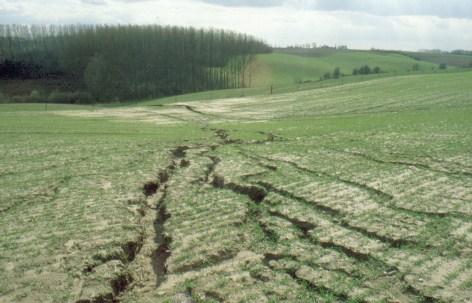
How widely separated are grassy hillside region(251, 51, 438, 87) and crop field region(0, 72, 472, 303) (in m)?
104

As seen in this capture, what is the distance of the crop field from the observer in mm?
10008

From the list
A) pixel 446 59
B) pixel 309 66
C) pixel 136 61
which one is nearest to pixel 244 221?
pixel 136 61

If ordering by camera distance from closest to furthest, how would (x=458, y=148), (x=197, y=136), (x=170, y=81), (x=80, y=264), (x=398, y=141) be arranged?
(x=80, y=264) → (x=458, y=148) → (x=398, y=141) → (x=197, y=136) → (x=170, y=81)

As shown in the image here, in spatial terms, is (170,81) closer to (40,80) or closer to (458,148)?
(40,80)

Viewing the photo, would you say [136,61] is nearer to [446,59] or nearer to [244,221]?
[446,59]

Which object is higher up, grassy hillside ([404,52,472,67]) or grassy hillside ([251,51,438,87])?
grassy hillside ([404,52,472,67])

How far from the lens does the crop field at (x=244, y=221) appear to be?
10.0m

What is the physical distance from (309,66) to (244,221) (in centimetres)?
13483

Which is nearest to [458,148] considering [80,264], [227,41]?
[80,264]

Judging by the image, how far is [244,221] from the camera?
45.4 feet

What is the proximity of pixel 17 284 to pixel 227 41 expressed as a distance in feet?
481

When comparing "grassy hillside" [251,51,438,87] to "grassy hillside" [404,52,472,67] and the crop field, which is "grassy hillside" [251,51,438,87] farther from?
the crop field

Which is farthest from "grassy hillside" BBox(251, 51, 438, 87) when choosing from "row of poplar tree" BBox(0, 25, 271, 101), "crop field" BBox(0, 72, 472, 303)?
"crop field" BBox(0, 72, 472, 303)

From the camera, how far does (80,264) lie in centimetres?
1113
